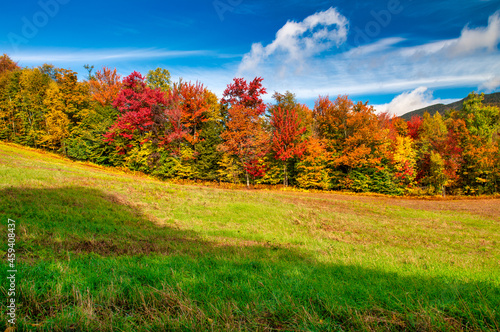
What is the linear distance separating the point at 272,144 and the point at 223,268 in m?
29.8

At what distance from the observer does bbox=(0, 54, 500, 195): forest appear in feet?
104

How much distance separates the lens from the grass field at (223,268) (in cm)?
236

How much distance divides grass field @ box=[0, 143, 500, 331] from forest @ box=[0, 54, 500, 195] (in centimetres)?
1833

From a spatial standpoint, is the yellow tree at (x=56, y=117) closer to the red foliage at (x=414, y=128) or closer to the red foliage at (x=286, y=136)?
the red foliage at (x=286, y=136)

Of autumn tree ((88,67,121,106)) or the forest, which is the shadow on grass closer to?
the forest

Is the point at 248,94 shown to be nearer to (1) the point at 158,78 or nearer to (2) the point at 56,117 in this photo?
(1) the point at 158,78

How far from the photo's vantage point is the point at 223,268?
4.53 m

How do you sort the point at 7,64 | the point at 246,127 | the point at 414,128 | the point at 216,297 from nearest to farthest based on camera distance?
the point at 216,297 < the point at 246,127 < the point at 414,128 < the point at 7,64

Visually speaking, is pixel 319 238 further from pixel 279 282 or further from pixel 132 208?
pixel 132 208

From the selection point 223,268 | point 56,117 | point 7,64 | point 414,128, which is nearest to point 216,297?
point 223,268

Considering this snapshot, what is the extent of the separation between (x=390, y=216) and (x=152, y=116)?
33047 mm

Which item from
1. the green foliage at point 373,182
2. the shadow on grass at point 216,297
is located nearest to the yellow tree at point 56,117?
the shadow on grass at point 216,297

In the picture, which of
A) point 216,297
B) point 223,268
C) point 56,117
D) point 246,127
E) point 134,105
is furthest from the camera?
point 56,117

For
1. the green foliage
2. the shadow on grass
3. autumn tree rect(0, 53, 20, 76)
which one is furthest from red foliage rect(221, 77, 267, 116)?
autumn tree rect(0, 53, 20, 76)
